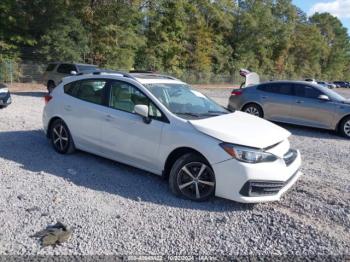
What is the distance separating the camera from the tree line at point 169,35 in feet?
90.8

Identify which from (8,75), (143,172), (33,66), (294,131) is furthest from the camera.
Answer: (33,66)

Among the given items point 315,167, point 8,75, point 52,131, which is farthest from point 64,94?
point 8,75

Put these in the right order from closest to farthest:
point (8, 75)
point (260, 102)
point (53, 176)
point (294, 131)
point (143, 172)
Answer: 1. point (53, 176)
2. point (143, 172)
3. point (294, 131)
4. point (260, 102)
5. point (8, 75)

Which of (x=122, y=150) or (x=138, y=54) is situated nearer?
(x=122, y=150)

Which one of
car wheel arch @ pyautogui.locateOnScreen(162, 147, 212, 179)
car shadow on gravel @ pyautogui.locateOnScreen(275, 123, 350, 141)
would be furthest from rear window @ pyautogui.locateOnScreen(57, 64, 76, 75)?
car wheel arch @ pyautogui.locateOnScreen(162, 147, 212, 179)

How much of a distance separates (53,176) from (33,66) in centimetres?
2364

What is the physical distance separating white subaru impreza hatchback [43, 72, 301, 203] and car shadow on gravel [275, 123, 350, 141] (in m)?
5.39

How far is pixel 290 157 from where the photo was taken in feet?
16.9

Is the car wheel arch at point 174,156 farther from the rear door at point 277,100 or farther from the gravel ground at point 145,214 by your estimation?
the rear door at point 277,100

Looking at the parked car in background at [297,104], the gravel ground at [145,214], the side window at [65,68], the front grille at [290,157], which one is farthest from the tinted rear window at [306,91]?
the side window at [65,68]

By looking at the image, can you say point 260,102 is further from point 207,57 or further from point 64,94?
point 207,57

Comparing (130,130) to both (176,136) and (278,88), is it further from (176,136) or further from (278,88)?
(278,88)

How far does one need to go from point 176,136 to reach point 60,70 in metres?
15.0

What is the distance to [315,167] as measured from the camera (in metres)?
6.96
